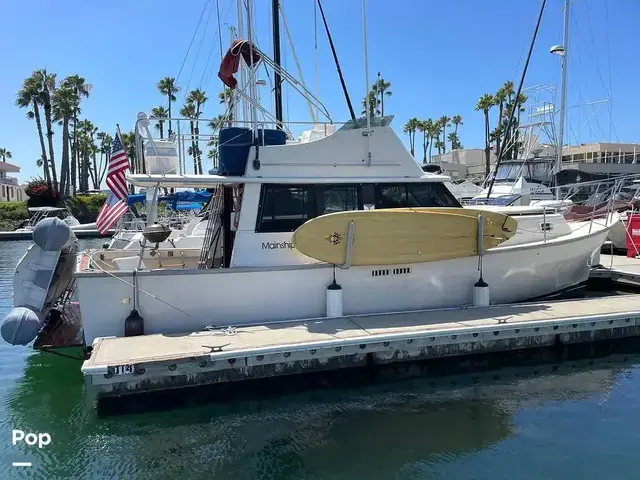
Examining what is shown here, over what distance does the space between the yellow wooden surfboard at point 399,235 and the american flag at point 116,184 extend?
27.1 ft

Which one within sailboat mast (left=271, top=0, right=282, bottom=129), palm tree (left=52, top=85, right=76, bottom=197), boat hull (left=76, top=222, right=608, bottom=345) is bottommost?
boat hull (left=76, top=222, right=608, bottom=345)

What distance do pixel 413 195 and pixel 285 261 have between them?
240 centimetres

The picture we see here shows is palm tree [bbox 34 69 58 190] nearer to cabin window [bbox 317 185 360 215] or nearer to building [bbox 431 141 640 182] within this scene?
building [bbox 431 141 640 182]

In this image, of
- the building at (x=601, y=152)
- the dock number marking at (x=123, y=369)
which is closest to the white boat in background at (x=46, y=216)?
the dock number marking at (x=123, y=369)

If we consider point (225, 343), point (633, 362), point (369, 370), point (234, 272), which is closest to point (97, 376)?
point (225, 343)

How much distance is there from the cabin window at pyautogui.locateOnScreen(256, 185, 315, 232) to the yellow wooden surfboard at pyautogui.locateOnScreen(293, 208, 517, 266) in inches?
25.2

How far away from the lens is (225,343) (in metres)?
6.36

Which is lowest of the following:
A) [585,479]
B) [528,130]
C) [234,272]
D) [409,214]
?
[585,479]

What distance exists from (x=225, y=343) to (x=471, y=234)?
13.4ft

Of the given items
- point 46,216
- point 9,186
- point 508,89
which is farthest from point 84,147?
point 508,89

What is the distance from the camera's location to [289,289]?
24.3 feet

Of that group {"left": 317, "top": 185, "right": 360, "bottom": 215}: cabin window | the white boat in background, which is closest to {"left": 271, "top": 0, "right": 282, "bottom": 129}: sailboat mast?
{"left": 317, "top": 185, "right": 360, "bottom": 215}: cabin window

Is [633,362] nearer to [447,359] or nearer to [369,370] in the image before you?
[447,359]

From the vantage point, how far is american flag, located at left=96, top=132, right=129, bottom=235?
46.0 feet
